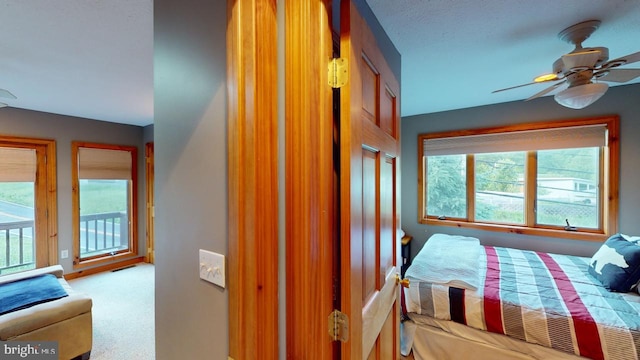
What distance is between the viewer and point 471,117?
11.4 feet

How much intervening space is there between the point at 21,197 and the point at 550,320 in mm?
5758

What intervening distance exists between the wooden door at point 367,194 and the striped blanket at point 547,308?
0.74 meters

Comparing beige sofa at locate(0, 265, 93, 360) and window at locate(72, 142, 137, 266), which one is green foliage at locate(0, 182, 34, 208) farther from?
beige sofa at locate(0, 265, 93, 360)

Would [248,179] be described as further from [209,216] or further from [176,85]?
[176,85]

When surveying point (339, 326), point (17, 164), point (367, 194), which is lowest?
point (339, 326)

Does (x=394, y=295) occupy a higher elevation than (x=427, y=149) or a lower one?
lower

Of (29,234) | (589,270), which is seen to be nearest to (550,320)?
(589,270)

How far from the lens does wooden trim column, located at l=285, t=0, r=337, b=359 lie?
80 centimetres

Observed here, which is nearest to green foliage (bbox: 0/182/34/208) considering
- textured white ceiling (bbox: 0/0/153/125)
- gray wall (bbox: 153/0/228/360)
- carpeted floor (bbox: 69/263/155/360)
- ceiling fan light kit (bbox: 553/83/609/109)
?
textured white ceiling (bbox: 0/0/153/125)

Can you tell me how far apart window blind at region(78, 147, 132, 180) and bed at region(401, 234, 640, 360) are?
468 cm

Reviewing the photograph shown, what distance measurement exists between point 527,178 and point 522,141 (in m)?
0.48

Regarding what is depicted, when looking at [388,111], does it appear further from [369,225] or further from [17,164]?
[17,164]

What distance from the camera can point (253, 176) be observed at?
2.56 ft

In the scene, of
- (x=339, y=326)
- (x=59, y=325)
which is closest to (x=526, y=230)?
(x=339, y=326)
